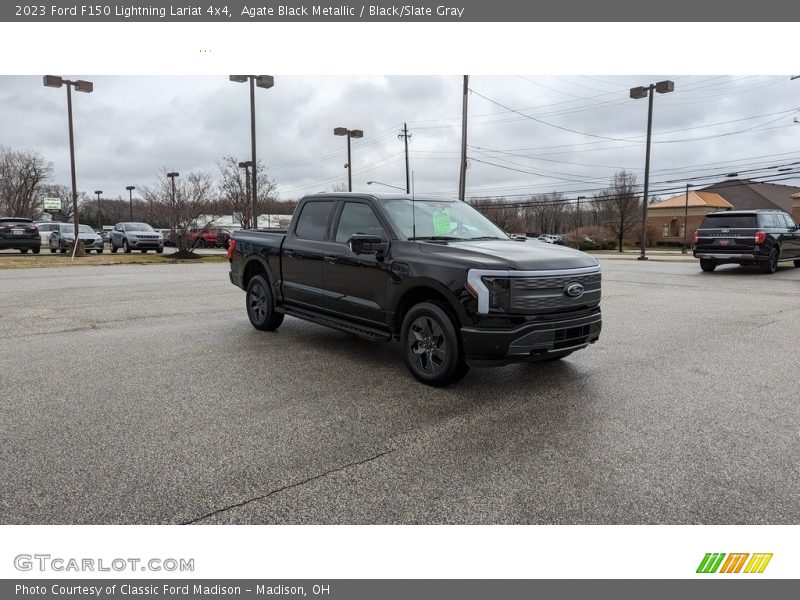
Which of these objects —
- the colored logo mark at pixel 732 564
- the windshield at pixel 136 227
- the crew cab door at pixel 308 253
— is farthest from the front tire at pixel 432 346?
the windshield at pixel 136 227

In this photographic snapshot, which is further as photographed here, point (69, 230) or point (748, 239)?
point (69, 230)

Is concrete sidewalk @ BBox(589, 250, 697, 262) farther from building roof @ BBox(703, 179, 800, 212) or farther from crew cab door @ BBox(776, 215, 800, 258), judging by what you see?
building roof @ BBox(703, 179, 800, 212)

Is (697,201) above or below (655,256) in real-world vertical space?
above

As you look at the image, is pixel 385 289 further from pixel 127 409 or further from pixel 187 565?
pixel 187 565

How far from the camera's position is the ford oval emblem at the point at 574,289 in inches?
203

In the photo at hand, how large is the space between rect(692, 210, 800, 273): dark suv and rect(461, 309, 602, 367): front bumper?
1412cm

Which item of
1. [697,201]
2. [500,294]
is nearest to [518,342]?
[500,294]

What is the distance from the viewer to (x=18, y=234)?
2630 centimetres

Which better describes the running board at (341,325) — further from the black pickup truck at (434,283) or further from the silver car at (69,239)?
the silver car at (69,239)

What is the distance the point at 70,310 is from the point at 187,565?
28.5ft

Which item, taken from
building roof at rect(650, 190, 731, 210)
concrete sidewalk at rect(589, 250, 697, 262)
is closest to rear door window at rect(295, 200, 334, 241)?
Answer: concrete sidewalk at rect(589, 250, 697, 262)

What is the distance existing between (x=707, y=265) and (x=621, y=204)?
48.3 meters

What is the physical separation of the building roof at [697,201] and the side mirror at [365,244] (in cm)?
7901

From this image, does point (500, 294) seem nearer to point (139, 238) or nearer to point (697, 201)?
point (139, 238)
